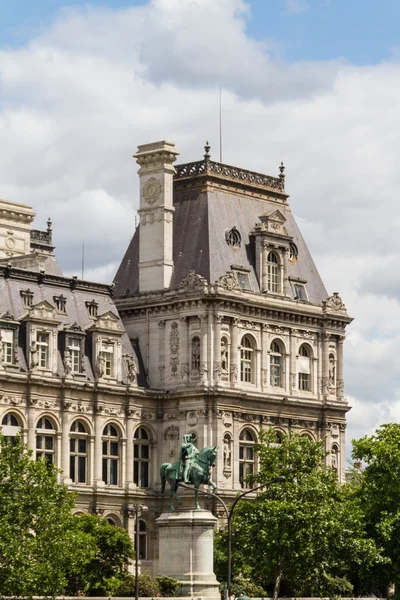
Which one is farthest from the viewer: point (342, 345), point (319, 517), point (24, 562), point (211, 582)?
point (342, 345)

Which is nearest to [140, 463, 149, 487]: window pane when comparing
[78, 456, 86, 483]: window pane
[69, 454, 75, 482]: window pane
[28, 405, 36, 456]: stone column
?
[78, 456, 86, 483]: window pane

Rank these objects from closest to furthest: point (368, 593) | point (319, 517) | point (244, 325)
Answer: point (319, 517), point (368, 593), point (244, 325)

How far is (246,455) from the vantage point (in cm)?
11744

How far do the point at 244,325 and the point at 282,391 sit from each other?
5546mm

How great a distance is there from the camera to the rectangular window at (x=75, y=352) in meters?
112

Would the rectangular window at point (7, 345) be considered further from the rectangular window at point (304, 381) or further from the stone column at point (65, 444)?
the rectangular window at point (304, 381)

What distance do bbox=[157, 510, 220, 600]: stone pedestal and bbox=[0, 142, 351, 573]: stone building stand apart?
16.3m

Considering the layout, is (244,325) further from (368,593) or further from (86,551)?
(86,551)

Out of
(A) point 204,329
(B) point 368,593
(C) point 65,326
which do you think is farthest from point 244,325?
(B) point 368,593

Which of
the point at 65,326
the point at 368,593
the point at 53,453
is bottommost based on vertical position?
the point at 368,593

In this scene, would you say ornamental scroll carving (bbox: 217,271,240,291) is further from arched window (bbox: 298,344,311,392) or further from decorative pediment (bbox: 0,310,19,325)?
decorative pediment (bbox: 0,310,19,325)

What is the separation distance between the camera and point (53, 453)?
360ft

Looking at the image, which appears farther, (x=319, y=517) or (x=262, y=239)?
(x=262, y=239)

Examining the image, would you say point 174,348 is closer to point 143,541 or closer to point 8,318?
point 143,541
